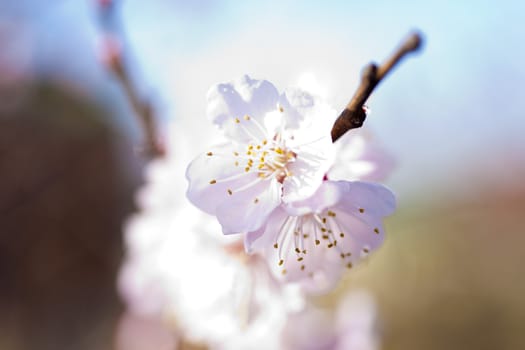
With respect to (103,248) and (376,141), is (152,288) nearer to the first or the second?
(376,141)

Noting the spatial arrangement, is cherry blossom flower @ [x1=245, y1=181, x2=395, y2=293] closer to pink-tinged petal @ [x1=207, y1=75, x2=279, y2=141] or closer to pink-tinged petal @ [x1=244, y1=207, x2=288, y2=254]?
pink-tinged petal @ [x1=244, y1=207, x2=288, y2=254]

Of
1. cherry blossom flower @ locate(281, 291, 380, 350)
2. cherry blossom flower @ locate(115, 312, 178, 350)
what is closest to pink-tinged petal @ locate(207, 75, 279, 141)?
cherry blossom flower @ locate(281, 291, 380, 350)

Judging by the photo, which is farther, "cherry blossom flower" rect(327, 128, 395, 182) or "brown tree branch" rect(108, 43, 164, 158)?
"brown tree branch" rect(108, 43, 164, 158)

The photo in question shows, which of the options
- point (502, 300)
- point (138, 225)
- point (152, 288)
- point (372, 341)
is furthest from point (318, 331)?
point (502, 300)

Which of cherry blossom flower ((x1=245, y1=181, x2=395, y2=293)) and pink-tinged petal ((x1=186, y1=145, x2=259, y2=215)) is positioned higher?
pink-tinged petal ((x1=186, y1=145, x2=259, y2=215))

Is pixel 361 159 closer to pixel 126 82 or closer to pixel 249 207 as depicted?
pixel 249 207

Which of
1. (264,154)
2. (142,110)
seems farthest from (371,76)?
(142,110)
